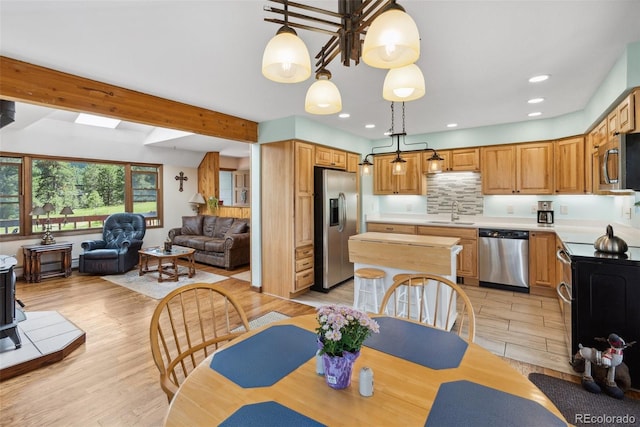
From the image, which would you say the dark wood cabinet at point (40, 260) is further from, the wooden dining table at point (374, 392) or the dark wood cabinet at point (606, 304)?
the dark wood cabinet at point (606, 304)

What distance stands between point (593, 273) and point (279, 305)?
3209 mm

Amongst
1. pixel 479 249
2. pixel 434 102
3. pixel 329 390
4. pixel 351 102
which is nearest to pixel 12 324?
pixel 329 390

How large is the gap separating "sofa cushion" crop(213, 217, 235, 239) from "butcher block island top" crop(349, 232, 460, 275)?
13.3 ft

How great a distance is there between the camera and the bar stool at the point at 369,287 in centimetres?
329

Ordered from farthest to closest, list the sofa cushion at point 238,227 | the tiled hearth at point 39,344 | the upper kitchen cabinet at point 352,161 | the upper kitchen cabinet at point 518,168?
the sofa cushion at point 238,227 < the upper kitchen cabinet at point 352,161 < the upper kitchen cabinet at point 518,168 < the tiled hearth at point 39,344

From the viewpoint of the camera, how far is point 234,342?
4.56 feet

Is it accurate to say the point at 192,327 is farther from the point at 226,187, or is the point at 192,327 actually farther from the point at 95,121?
the point at 226,187

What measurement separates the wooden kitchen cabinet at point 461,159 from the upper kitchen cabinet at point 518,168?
0.34ft

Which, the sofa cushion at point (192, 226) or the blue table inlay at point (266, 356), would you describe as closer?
the blue table inlay at point (266, 356)

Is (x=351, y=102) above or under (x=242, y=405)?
above

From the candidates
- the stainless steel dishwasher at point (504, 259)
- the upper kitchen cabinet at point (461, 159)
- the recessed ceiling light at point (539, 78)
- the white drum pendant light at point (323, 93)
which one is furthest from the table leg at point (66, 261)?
the recessed ceiling light at point (539, 78)

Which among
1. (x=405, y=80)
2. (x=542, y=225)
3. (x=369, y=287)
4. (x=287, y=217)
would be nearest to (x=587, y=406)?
(x=369, y=287)

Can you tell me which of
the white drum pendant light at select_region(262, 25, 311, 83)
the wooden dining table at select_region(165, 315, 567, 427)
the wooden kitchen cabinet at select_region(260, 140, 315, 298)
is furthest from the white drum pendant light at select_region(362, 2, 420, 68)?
the wooden kitchen cabinet at select_region(260, 140, 315, 298)

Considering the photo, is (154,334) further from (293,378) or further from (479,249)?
(479,249)
